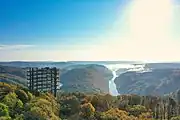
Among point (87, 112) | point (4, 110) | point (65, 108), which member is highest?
point (4, 110)

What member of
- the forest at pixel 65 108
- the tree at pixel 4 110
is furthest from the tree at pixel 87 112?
the tree at pixel 4 110

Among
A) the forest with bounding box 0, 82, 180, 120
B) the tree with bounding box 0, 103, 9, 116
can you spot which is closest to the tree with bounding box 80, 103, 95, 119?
the forest with bounding box 0, 82, 180, 120

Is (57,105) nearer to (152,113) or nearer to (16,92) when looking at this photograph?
(16,92)

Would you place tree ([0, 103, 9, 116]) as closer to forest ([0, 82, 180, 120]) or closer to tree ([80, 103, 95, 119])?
forest ([0, 82, 180, 120])

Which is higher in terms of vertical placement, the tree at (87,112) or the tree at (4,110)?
the tree at (4,110)

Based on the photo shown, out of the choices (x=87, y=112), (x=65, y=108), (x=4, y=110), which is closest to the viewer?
(x=4, y=110)

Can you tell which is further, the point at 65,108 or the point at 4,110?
the point at 65,108

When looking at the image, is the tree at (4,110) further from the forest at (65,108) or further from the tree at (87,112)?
the tree at (87,112)

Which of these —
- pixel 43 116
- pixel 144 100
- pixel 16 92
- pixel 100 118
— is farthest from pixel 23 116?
pixel 144 100

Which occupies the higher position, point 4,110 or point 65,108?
point 4,110

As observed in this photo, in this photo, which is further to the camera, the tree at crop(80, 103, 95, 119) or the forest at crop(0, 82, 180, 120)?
the tree at crop(80, 103, 95, 119)

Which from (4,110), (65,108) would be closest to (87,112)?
(65,108)

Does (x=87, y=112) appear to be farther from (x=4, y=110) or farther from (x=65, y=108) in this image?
(x=4, y=110)
